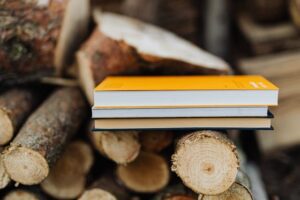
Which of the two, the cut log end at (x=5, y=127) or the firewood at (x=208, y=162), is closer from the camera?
the firewood at (x=208, y=162)

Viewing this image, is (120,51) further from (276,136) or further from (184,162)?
(276,136)

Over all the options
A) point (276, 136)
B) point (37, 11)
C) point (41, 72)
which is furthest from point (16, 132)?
point (276, 136)

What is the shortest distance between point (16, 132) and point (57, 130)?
13cm

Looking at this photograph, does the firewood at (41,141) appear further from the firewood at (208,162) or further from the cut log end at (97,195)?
the firewood at (208,162)

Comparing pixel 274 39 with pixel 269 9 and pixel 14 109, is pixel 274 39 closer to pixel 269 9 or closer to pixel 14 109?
pixel 269 9

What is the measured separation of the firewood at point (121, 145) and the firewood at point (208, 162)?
206mm

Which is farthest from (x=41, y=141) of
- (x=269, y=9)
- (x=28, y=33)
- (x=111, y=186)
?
(x=269, y=9)

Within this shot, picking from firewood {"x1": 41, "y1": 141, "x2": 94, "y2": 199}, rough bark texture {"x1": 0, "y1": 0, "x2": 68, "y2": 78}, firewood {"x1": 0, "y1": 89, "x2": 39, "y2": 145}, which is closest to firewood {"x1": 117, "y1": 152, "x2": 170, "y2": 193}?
firewood {"x1": 41, "y1": 141, "x2": 94, "y2": 199}

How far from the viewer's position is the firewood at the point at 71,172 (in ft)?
4.78

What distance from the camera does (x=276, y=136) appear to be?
70.8 inches

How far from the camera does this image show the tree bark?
1.34m

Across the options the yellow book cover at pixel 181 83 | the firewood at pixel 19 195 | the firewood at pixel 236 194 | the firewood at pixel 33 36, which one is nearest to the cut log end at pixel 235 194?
the firewood at pixel 236 194

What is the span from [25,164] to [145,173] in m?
0.41

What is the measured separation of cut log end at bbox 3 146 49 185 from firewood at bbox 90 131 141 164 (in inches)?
7.6
